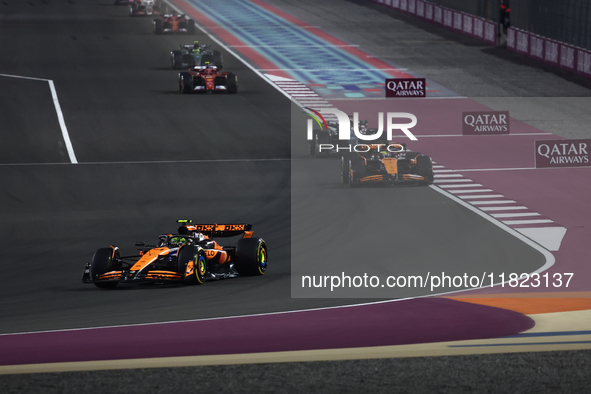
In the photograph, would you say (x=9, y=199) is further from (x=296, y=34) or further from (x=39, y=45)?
(x=296, y=34)

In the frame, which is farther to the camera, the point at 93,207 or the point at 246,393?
the point at 93,207

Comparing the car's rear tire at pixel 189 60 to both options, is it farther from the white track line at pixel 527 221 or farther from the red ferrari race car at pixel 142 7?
the white track line at pixel 527 221

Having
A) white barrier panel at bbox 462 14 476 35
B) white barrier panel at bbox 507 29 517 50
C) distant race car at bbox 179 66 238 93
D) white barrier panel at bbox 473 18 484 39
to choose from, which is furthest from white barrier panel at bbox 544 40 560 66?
distant race car at bbox 179 66 238 93

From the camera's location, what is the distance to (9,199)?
2716 centimetres

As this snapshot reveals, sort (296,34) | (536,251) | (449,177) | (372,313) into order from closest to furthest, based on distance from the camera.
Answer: (372,313) < (536,251) < (449,177) < (296,34)

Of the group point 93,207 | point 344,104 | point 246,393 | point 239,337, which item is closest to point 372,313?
point 239,337

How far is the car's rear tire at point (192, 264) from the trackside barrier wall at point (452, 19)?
44445mm

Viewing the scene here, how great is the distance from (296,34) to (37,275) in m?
46.3

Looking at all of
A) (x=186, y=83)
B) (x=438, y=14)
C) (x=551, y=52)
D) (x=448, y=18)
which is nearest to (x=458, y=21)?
(x=448, y=18)

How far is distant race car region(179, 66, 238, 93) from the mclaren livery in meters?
2.52

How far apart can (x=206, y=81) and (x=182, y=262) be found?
2776 centimetres

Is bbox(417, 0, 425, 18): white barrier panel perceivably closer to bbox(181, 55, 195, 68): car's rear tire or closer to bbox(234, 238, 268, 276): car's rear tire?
bbox(181, 55, 195, 68): car's rear tire

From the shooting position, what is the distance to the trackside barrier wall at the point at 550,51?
49.4m

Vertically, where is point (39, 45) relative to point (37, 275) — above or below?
above
